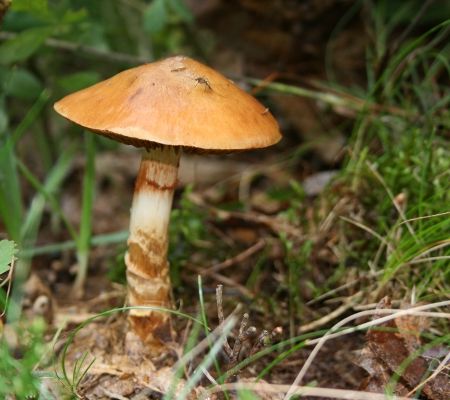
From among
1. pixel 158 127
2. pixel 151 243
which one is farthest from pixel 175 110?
pixel 151 243

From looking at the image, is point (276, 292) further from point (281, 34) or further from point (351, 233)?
point (281, 34)

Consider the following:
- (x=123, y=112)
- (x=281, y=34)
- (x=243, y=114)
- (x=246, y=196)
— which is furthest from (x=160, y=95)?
(x=281, y=34)

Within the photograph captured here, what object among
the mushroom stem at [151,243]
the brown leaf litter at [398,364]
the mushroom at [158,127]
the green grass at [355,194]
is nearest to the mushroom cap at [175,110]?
the mushroom at [158,127]

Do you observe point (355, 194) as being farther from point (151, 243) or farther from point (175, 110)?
point (175, 110)

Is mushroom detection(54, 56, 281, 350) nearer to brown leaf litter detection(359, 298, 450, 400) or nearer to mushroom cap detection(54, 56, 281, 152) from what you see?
mushroom cap detection(54, 56, 281, 152)

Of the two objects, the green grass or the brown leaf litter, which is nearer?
the brown leaf litter

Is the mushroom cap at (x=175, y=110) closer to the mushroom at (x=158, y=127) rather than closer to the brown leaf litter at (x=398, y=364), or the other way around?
the mushroom at (x=158, y=127)

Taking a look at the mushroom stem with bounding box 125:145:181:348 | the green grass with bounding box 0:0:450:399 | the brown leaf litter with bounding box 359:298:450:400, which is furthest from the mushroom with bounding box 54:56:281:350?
the brown leaf litter with bounding box 359:298:450:400
